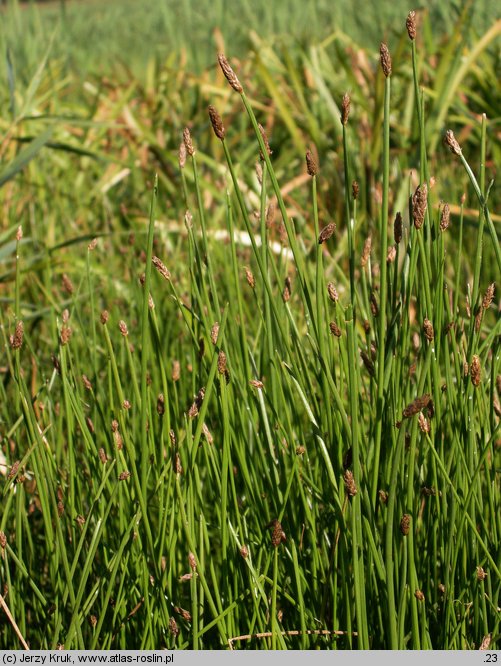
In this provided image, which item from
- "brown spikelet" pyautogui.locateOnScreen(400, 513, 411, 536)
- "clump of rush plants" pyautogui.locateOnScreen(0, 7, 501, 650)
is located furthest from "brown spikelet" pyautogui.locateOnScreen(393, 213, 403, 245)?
"brown spikelet" pyautogui.locateOnScreen(400, 513, 411, 536)

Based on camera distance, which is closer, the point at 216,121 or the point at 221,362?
the point at 216,121

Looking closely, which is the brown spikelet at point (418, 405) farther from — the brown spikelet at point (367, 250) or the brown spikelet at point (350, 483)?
the brown spikelet at point (367, 250)

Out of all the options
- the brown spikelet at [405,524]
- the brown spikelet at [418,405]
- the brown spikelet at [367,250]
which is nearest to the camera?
the brown spikelet at [418,405]

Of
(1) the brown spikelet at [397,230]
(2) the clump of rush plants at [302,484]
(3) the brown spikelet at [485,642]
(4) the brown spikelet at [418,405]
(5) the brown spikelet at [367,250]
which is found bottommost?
(3) the brown spikelet at [485,642]

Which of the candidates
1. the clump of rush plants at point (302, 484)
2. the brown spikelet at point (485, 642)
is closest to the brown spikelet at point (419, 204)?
the clump of rush plants at point (302, 484)

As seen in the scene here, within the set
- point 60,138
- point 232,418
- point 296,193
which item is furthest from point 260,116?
point 232,418

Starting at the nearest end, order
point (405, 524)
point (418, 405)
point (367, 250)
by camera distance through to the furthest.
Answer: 1. point (418, 405)
2. point (405, 524)
3. point (367, 250)

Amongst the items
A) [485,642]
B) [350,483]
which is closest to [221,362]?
[350,483]

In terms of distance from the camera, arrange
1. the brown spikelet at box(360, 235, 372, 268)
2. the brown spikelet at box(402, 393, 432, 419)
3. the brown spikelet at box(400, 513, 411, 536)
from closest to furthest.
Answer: the brown spikelet at box(402, 393, 432, 419)
the brown spikelet at box(400, 513, 411, 536)
the brown spikelet at box(360, 235, 372, 268)

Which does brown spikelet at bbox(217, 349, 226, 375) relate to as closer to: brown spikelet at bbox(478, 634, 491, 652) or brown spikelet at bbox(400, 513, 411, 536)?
brown spikelet at bbox(400, 513, 411, 536)

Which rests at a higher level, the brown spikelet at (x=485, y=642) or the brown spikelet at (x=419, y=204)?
the brown spikelet at (x=419, y=204)

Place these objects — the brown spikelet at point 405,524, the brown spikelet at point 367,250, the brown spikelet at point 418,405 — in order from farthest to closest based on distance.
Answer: the brown spikelet at point 367,250 < the brown spikelet at point 405,524 < the brown spikelet at point 418,405

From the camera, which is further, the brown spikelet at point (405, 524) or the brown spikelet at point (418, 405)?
the brown spikelet at point (405, 524)

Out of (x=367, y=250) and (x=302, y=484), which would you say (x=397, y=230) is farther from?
(x=302, y=484)
